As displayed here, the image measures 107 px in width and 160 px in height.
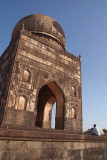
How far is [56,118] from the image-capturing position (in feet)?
27.7

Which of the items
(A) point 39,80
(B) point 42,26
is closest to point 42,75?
(A) point 39,80

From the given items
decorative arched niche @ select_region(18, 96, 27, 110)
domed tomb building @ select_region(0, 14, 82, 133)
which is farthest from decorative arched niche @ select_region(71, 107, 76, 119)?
decorative arched niche @ select_region(18, 96, 27, 110)

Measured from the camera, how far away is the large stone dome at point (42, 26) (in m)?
10.0

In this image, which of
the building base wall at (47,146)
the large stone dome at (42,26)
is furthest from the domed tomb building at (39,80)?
the building base wall at (47,146)

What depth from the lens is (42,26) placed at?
10.1m

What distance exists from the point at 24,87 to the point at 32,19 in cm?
647

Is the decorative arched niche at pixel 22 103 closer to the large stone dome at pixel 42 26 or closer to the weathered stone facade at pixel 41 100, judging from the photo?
the weathered stone facade at pixel 41 100

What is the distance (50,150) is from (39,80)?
14.8 ft

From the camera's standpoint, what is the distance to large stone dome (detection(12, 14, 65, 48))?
1005cm

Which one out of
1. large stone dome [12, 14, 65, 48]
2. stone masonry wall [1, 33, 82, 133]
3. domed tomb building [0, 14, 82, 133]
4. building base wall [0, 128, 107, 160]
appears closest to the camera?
building base wall [0, 128, 107, 160]

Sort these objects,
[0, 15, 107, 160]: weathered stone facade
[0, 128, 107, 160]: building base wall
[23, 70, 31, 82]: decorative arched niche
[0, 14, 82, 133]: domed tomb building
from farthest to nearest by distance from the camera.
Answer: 1. [23, 70, 31, 82]: decorative arched niche
2. [0, 14, 82, 133]: domed tomb building
3. [0, 15, 107, 160]: weathered stone facade
4. [0, 128, 107, 160]: building base wall

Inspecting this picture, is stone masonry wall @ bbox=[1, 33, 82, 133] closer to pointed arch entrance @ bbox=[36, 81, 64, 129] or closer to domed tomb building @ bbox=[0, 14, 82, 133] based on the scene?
domed tomb building @ bbox=[0, 14, 82, 133]

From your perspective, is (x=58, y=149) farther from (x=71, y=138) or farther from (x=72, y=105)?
(x=72, y=105)

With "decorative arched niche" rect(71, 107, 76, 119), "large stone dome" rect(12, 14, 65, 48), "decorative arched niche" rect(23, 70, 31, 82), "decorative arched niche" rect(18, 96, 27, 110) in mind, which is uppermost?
"large stone dome" rect(12, 14, 65, 48)
